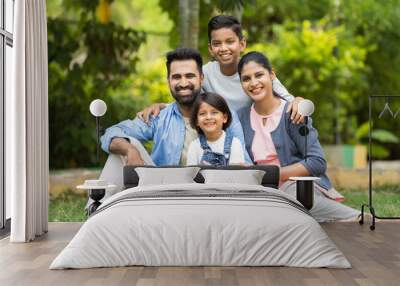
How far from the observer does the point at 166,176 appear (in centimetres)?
647

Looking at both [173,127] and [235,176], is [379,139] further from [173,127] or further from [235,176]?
[235,176]

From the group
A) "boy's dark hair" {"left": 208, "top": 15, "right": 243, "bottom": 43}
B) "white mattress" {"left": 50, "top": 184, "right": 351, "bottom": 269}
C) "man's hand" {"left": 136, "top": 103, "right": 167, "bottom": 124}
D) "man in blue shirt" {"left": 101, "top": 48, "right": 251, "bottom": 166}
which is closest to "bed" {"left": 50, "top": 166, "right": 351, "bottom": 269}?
"white mattress" {"left": 50, "top": 184, "right": 351, "bottom": 269}

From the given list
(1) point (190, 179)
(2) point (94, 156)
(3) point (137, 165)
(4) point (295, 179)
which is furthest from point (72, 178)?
(4) point (295, 179)

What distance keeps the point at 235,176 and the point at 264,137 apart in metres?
0.99

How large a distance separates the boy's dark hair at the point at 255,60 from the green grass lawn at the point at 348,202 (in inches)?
73.8

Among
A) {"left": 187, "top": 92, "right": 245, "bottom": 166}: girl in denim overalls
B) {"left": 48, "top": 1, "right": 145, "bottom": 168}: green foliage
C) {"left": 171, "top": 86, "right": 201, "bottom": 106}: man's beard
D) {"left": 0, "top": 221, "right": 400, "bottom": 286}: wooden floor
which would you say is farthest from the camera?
{"left": 48, "top": 1, "right": 145, "bottom": 168}: green foliage

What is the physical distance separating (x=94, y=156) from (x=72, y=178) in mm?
398

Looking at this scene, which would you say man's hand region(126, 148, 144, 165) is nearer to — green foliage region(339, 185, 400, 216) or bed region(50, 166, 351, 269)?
green foliage region(339, 185, 400, 216)

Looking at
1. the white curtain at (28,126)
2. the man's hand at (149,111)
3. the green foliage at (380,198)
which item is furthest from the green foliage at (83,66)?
the green foliage at (380,198)

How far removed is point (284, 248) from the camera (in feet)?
14.9

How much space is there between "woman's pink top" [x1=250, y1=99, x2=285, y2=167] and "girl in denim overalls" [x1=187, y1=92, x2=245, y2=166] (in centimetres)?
18

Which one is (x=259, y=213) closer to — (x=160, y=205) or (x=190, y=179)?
(x=160, y=205)

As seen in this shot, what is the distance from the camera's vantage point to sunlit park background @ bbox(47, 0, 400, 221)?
318 inches

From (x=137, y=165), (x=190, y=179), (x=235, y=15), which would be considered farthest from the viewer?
(x=235, y=15)
